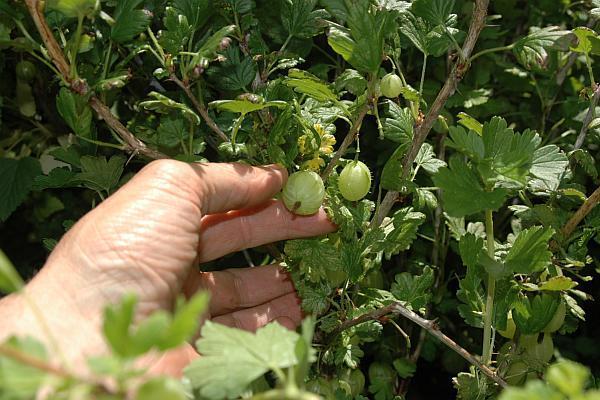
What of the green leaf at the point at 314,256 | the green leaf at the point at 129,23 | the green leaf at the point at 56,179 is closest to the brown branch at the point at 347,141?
Answer: the green leaf at the point at 314,256

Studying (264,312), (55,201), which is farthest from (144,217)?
(55,201)

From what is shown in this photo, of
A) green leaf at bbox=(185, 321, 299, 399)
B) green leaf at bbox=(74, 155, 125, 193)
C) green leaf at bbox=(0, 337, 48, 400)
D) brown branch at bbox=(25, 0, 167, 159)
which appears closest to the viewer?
green leaf at bbox=(0, 337, 48, 400)

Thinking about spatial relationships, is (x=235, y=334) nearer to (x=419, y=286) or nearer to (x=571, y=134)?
(x=419, y=286)

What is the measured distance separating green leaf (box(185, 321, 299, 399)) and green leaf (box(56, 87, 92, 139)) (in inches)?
21.9

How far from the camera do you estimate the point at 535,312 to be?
1061mm

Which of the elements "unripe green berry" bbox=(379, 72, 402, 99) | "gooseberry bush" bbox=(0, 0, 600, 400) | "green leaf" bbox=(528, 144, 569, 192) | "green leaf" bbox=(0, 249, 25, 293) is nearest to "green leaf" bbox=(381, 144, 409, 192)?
"gooseberry bush" bbox=(0, 0, 600, 400)

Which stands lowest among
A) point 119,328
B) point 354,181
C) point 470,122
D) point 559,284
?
Result: point 559,284

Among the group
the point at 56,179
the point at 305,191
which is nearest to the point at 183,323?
the point at 305,191

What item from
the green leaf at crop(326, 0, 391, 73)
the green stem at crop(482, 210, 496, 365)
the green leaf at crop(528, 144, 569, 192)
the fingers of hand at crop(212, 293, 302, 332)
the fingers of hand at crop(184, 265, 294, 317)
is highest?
the green leaf at crop(326, 0, 391, 73)

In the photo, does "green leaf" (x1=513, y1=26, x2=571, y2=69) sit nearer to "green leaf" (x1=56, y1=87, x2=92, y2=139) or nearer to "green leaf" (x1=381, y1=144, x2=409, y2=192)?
"green leaf" (x1=381, y1=144, x2=409, y2=192)

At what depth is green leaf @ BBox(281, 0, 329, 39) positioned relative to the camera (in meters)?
1.15

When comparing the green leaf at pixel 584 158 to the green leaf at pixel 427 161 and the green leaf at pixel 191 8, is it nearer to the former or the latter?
the green leaf at pixel 427 161

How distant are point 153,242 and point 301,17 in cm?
49

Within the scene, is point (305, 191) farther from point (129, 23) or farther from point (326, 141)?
point (129, 23)
